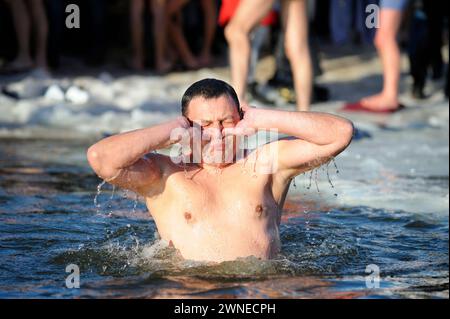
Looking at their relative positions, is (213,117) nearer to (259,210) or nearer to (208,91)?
(208,91)

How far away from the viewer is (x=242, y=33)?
831cm

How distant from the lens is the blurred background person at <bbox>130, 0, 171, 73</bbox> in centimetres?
1219

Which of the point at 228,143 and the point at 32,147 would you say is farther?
the point at 32,147

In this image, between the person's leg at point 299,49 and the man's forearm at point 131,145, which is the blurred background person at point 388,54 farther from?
the man's forearm at point 131,145

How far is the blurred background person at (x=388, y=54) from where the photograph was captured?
9.73m

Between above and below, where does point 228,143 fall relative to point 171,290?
above

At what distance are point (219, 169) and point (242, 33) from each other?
11.3ft

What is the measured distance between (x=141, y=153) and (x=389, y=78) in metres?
5.56

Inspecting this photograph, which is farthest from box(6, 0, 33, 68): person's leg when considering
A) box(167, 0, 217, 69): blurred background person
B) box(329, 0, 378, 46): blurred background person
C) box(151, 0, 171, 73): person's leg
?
box(329, 0, 378, 46): blurred background person

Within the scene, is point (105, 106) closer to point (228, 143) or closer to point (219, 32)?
point (219, 32)

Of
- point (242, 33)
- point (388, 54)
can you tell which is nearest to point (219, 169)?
point (242, 33)

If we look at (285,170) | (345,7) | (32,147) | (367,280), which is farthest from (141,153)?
(345,7)

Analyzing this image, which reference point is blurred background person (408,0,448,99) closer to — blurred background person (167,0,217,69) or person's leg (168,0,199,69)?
blurred background person (167,0,217,69)
